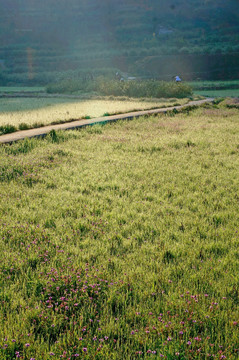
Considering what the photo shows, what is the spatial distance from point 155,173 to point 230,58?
6530cm

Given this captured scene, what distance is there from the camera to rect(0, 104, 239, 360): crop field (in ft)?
7.52

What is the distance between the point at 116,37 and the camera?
9944 centimetres

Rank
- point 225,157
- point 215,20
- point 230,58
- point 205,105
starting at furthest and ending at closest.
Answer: point 215,20, point 230,58, point 205,105, point 225,157

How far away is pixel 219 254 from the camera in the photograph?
3.53m

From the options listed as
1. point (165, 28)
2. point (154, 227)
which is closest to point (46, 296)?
point (154, 227)

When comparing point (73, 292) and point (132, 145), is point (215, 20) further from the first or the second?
point (73, 292)

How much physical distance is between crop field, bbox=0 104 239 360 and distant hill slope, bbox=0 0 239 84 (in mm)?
51492

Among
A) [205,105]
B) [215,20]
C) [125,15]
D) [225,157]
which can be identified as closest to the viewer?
[225,157]

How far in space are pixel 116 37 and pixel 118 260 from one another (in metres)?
109

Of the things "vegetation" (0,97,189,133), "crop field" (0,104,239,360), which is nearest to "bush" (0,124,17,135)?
"vegetation" (0,97,189,133)

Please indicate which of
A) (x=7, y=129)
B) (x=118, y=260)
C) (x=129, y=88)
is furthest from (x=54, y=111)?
(x=129, y=88)

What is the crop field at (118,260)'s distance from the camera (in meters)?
2.29

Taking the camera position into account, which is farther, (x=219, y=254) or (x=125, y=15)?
(x=125, y=15)

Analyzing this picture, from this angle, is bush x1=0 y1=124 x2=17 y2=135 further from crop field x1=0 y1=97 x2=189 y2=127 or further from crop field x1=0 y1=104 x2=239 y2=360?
crop field x1=0 y1=104 x2=239 y2=360
